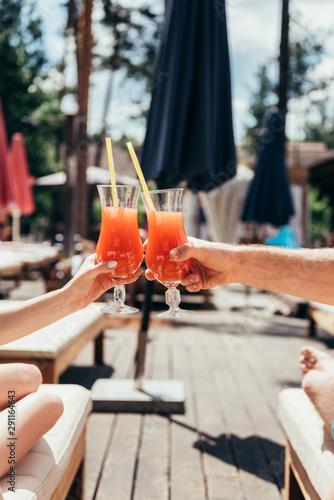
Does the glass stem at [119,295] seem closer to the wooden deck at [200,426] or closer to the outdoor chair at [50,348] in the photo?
the outdoor chair at [50,348]

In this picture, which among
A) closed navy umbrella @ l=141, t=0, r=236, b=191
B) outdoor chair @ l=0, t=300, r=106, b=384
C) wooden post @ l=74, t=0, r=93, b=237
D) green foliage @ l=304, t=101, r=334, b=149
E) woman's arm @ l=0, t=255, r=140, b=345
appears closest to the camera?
woman's arm @ l=0, t=255, r=140, b=345

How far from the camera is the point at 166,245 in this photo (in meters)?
1.42

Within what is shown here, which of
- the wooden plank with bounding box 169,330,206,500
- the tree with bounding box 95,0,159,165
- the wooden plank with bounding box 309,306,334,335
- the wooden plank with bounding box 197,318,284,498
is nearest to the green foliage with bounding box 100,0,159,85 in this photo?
the tree with bounding box 95,0,159,165

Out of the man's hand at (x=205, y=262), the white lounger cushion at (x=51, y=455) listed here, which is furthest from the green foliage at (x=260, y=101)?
the man's hand at (x=205, y=262)

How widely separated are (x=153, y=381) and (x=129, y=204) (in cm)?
213

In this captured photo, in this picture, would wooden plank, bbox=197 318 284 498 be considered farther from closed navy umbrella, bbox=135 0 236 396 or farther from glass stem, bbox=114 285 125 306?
glass stem, bbox=114 285 125 306

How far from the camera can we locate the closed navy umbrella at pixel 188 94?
3.00 m

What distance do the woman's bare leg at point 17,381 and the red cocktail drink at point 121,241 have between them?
42 cm

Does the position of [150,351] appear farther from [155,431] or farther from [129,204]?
[129,204]

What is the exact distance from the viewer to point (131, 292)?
636 cm

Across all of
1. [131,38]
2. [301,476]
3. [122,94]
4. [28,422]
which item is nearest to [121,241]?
[28,422]

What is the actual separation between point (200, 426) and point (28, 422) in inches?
63.9

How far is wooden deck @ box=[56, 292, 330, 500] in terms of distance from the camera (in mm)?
2164

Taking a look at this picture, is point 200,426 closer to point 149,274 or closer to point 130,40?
point 149,274
